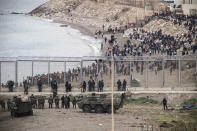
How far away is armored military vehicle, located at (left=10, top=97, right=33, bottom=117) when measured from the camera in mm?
32219

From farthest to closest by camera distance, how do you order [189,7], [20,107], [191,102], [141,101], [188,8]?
[189,7] → [188,8] → [141,101] → [191,102] → [20,107]

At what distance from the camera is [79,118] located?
104ft

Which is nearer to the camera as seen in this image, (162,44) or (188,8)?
(162,44)

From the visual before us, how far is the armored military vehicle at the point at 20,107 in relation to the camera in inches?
1268

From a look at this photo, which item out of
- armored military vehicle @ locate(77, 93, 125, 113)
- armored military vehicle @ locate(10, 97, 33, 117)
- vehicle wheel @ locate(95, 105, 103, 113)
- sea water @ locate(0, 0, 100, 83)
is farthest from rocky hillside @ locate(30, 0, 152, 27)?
armored military vehicle @ locate(10, 97, 33, 117)

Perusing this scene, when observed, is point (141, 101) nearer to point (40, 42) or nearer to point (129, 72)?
point (129, 72)

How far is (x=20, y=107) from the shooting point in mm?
32219

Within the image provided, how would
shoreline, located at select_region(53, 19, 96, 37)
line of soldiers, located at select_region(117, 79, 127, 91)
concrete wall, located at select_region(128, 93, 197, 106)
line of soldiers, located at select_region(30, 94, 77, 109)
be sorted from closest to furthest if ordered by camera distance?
line of soldiers, located at select_region(30, 94, 77, 109) → concrete wall, located at select_region(128, 93, 197, 106) → line of soldiers, located at select_region(117, 79, 127, 91) → shoreline, located at select_region(53, 19, 96, 37)

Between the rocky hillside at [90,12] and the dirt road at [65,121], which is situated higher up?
the rocky hillside at [90,12]

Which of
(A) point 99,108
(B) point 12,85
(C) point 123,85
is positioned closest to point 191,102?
(C) point 123,85

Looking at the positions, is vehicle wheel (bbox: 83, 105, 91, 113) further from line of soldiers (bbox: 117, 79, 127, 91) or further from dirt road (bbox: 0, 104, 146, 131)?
line of soldiers (bbox: 117, 79, 127, 91)

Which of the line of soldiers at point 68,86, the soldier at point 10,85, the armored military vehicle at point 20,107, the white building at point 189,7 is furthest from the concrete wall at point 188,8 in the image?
the armored military vehicle at point 20,107

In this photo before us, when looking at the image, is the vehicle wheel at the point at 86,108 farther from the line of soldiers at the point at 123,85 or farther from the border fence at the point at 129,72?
the border fence at the point at 129,72

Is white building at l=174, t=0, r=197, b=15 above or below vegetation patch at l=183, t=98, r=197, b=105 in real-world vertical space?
above
